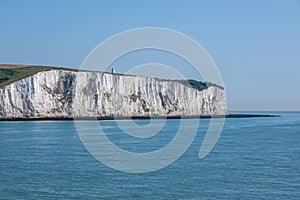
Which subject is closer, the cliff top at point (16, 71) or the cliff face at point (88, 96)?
the cliff face at point (88, 96)

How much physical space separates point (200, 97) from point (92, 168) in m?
81.6

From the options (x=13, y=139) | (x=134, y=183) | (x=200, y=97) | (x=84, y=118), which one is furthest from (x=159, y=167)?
(x=200, y=97)

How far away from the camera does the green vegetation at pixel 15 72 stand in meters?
86.8

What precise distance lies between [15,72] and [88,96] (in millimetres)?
21140

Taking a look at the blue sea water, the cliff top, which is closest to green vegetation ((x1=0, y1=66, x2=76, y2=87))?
the cliff top

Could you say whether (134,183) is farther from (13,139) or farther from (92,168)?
(13,139)

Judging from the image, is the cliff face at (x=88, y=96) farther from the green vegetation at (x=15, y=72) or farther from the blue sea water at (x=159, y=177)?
the blue sea water at (x=159, y=177)

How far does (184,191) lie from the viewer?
2008 centimetres

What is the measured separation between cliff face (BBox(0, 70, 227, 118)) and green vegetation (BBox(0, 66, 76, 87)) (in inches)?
202

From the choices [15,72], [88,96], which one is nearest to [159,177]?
[88,96]

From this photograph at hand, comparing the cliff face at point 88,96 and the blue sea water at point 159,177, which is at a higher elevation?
the cliff face at point 88,96

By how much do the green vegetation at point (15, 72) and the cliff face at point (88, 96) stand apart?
514cm

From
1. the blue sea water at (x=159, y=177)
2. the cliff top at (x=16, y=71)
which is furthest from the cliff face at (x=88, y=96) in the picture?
the blue sea water at (x=159, y=177)

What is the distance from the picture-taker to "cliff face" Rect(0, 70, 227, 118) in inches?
3105
